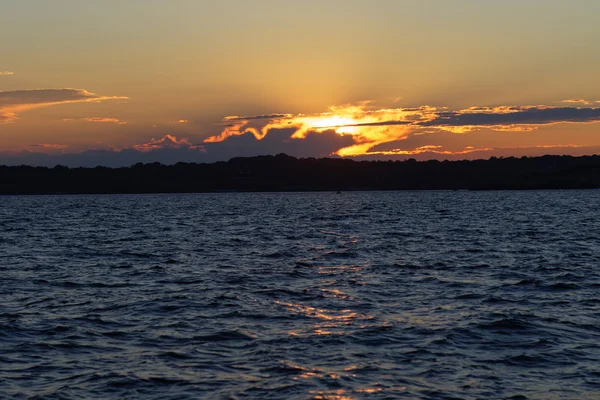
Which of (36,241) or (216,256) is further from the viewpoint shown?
(36,241)

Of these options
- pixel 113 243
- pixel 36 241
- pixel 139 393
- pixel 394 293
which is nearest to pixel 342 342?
pixel 139 393

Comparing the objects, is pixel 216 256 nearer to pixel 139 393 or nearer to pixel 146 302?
pixel 146 302

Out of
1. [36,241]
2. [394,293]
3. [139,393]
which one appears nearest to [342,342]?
[139,393]

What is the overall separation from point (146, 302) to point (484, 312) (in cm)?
1225

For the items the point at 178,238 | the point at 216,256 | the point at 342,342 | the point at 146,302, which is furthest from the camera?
the point at 178,238

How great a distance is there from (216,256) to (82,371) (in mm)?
24978

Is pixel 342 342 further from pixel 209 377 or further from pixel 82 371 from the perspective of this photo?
pixel 82 371

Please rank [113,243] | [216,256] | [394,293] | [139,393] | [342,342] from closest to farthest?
[139,393] < [342,342] < [394,293] < [216,256] < [113,243]

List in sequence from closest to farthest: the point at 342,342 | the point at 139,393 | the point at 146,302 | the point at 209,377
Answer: the point at 139,393
the point at 209,377
the point at 342,342
the point at 146,302

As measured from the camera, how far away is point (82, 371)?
16062 millimetres

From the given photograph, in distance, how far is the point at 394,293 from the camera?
87.0 feet

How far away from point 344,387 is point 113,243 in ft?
135

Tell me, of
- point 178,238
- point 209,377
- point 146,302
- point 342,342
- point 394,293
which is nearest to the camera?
point 209,377

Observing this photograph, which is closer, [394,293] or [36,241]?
[394,293]
